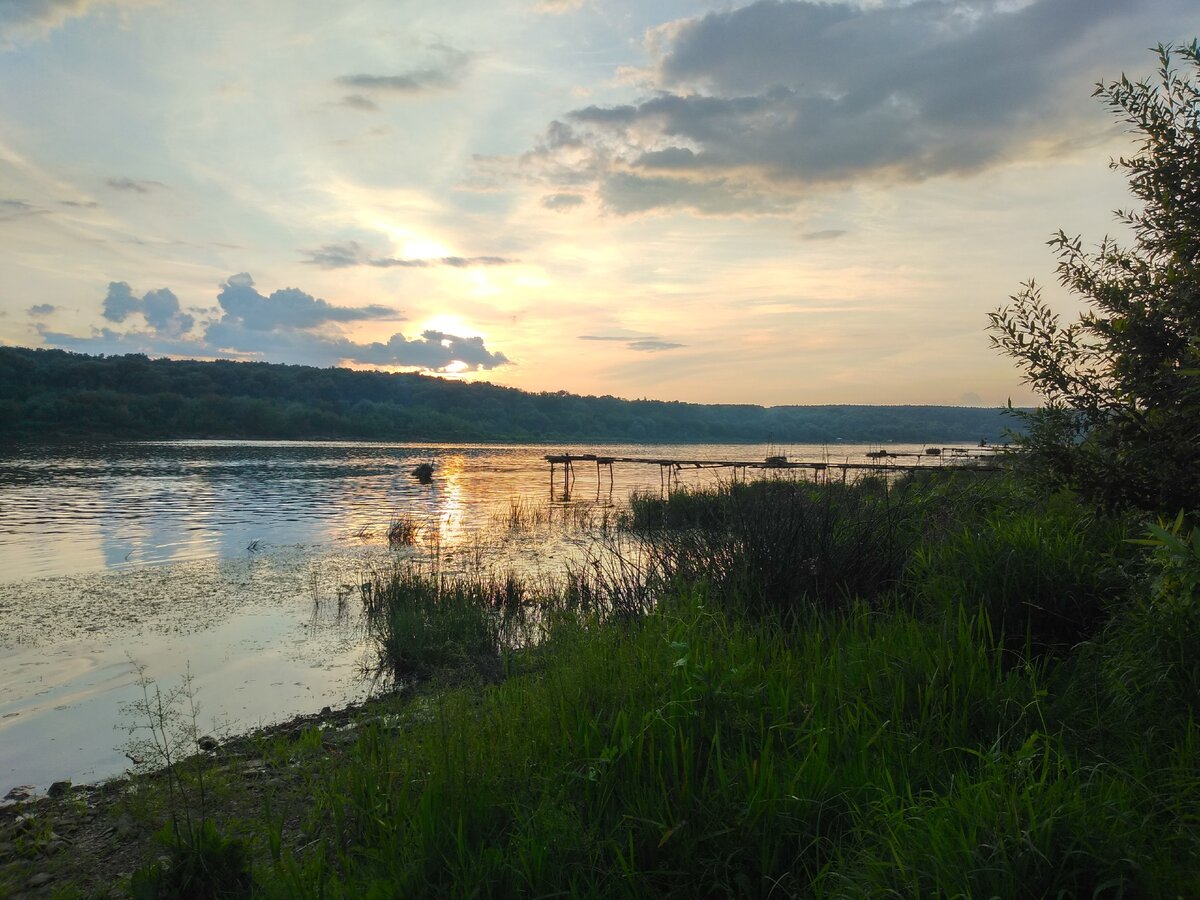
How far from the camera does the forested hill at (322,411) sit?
9012 cm

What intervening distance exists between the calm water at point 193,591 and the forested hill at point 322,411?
58.6 meters

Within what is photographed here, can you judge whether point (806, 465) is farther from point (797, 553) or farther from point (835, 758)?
point (835, 758)

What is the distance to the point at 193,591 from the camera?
515 inches

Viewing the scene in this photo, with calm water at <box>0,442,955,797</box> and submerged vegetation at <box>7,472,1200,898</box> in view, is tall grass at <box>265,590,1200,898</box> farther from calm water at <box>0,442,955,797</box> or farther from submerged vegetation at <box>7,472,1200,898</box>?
calm water at <box>0,442,955,797</box>

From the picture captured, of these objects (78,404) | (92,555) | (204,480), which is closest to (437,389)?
(78,404)

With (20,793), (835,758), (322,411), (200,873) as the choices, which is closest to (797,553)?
(835,758)

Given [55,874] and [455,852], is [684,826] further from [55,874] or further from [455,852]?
[55,874]

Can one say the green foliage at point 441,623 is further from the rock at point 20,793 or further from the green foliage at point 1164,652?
the green foliage at point 1164,652

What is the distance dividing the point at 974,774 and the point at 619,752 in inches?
68.0

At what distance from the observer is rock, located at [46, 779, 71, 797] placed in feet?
18.4

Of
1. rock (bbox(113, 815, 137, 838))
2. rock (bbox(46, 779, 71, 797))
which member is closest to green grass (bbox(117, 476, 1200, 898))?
rock (bbox(113, 815, 137, 838))

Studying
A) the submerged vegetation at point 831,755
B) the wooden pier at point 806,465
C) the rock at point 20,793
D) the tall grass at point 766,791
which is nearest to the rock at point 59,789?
the rock at point 20,793

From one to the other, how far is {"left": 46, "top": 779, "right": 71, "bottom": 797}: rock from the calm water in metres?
0.24

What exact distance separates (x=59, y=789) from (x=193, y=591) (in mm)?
8044
